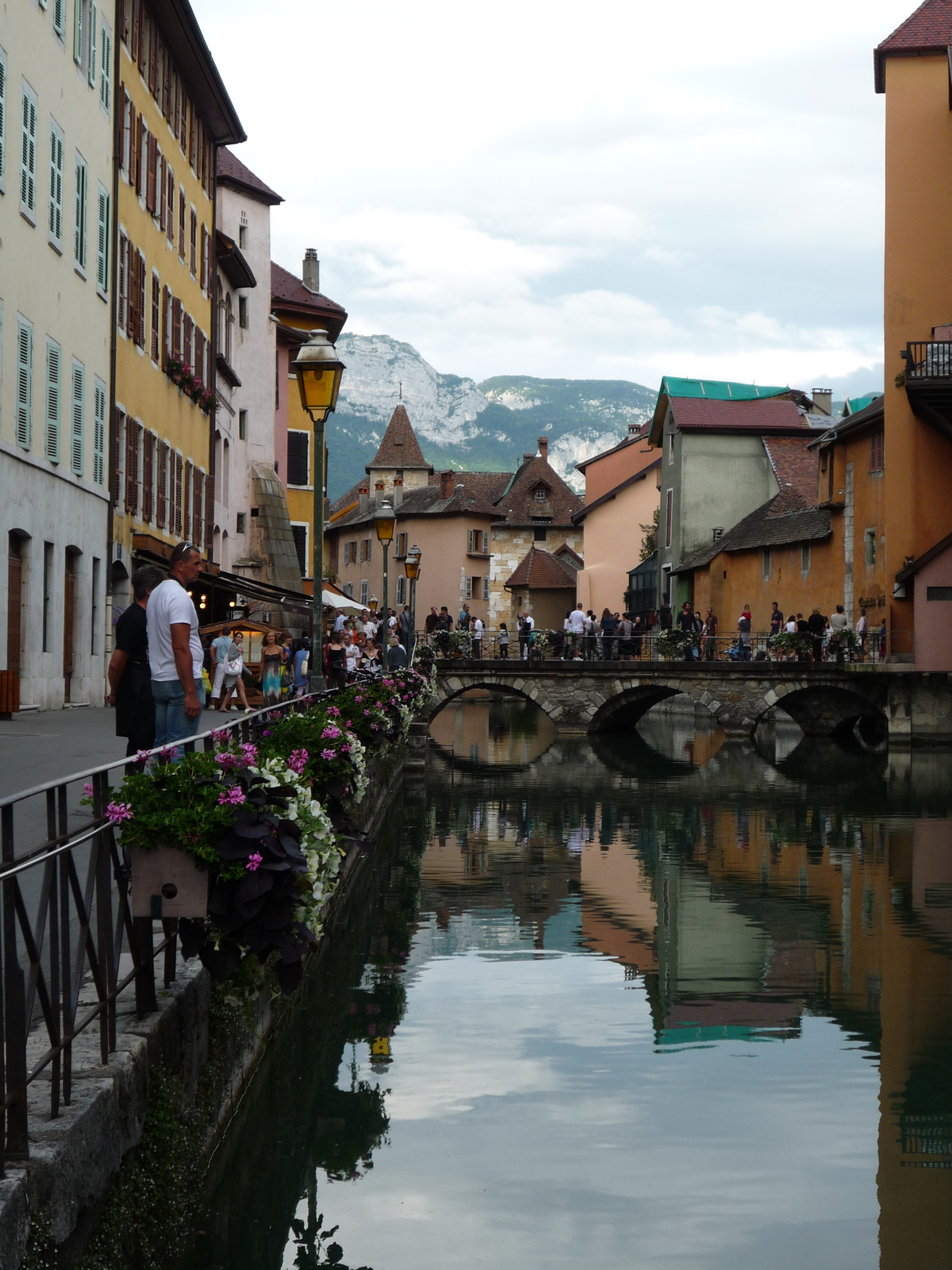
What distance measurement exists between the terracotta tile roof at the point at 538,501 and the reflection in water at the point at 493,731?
13583 mm

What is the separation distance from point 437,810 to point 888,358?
66.3 ft

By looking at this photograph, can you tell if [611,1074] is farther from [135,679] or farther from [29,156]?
[29,156]

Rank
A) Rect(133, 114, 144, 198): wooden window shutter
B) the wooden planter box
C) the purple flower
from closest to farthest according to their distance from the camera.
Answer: the purple flower < the wooden planter box < Rect(133, 114, 144, 198): wooden window shutter

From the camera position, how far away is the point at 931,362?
3784cm

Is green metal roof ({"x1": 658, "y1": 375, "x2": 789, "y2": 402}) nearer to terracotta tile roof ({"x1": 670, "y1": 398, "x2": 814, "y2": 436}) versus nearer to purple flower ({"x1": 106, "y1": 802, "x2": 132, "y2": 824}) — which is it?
terracotta tile roof ({"x1": 670, "y1": 398, "x2": 814, "y2": 436})

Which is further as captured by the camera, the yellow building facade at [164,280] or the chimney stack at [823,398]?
the chimney stack at [823,398]

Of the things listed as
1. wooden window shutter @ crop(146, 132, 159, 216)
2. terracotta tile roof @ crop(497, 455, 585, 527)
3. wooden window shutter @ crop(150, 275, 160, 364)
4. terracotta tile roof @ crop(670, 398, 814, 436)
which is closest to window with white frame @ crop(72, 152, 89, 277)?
wooden window shutter @ crop(146, 132, 159, 216)

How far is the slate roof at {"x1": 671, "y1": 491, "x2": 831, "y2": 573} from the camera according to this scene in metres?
45.4

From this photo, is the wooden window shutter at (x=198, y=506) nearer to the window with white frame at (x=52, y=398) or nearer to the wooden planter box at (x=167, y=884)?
the window with white frame at (x=52, y=398)

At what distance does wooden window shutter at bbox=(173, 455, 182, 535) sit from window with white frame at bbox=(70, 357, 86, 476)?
319 inches

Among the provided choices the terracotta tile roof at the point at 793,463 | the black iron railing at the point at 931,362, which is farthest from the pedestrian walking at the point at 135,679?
the terracotta tile roof at the point at 793,463

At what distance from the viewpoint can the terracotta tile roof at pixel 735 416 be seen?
56.4m

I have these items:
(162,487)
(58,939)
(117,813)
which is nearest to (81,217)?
(162,487)

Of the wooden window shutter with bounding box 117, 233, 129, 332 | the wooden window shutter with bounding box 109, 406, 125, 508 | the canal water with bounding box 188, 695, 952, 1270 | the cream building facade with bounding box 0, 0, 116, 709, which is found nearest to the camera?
the canal water with bounding box 188, 695, 952, 1270
